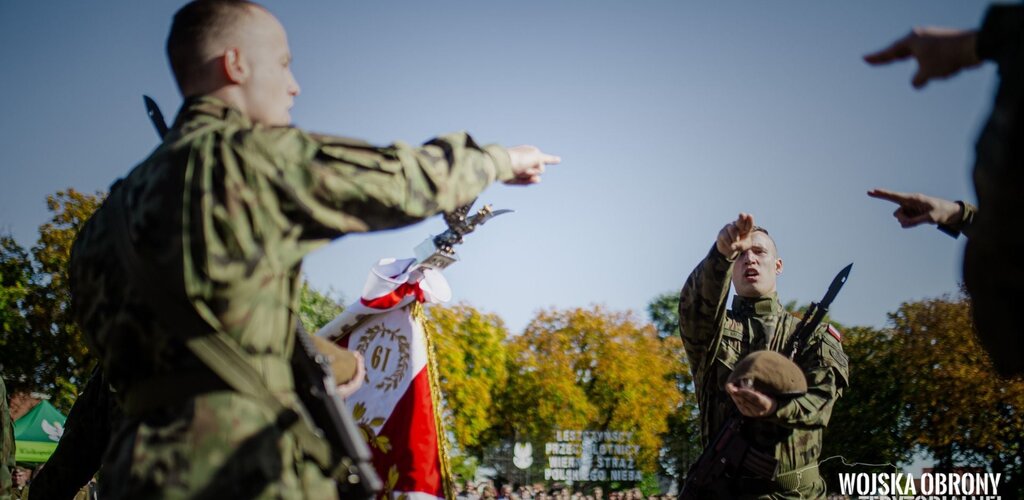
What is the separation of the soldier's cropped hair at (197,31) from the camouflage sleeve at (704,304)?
3.20 m

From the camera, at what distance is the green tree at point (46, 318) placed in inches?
1374

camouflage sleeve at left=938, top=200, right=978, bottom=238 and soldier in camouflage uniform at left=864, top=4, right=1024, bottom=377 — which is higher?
camouflage sleeve at left=938, top=200, right=978, bottom=238

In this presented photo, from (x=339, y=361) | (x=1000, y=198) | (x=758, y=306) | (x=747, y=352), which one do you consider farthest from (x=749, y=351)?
(x=1000, y=198)

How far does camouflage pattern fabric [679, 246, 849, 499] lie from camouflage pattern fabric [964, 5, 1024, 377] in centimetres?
283

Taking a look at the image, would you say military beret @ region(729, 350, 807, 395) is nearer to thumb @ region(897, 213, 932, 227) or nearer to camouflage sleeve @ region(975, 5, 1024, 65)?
thumb @ region(897, 213, 932, 227)

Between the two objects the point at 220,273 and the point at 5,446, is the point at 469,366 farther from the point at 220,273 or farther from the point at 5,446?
the point at 220,273

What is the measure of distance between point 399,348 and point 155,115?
3.34 metres

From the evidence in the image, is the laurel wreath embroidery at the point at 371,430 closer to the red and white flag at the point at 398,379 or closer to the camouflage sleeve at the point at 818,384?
the red and white flag at the point at 398,379

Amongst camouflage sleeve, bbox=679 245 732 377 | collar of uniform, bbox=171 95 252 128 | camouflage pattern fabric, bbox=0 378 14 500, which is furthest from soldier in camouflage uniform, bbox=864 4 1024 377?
camouflage pattern fabric, bbox=0 378 14 500

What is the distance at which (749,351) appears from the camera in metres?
6.05

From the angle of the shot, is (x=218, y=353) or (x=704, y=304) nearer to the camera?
(x=218, y=353)

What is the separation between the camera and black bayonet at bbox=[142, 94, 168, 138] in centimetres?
411

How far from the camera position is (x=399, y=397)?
689cm

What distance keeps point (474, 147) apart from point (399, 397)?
4120mm
